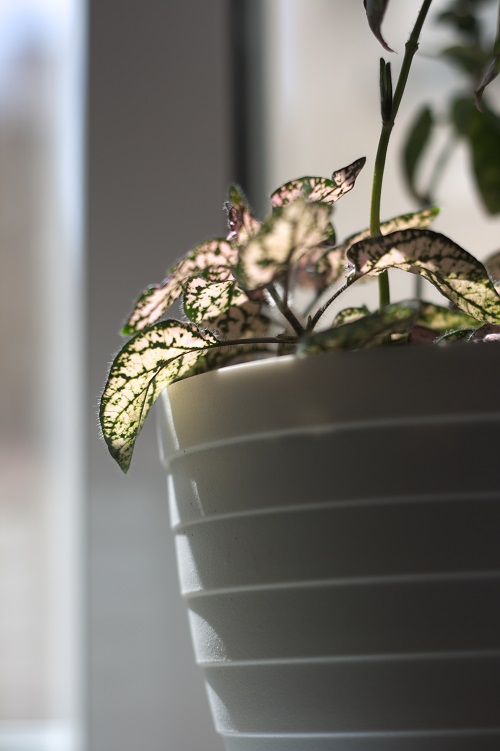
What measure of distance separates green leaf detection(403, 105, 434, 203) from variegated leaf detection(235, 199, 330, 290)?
0.53 meters

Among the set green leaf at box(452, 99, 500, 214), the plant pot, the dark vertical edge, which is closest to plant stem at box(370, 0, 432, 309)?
the plant pot

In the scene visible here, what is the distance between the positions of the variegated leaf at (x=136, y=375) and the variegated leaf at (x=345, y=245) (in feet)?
0.34

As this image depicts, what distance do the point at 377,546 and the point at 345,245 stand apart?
0.63 ft

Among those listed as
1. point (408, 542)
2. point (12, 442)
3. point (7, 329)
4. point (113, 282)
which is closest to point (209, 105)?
point (113, 282)

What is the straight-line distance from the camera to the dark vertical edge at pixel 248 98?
3.34 ft

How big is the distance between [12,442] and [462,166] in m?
0.68

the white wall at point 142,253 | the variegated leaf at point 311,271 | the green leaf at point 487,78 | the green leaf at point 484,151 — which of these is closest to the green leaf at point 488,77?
the green leaf at point 487,78

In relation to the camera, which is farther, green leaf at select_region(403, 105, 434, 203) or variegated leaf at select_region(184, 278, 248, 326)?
green leaf at select_region(403, 105, 434, 203)

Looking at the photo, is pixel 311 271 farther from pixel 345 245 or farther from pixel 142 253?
pixel 142 253

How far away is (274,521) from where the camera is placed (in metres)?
0.35

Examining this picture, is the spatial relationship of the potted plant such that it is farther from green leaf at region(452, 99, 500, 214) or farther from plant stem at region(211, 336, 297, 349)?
green leaf at region(452, 99, 500, 214)

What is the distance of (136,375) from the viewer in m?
0.39

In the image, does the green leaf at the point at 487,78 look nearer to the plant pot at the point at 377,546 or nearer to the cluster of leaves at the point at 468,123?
the plant pot at the point at 377,546

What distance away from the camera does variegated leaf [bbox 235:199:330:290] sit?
0.34 meters
